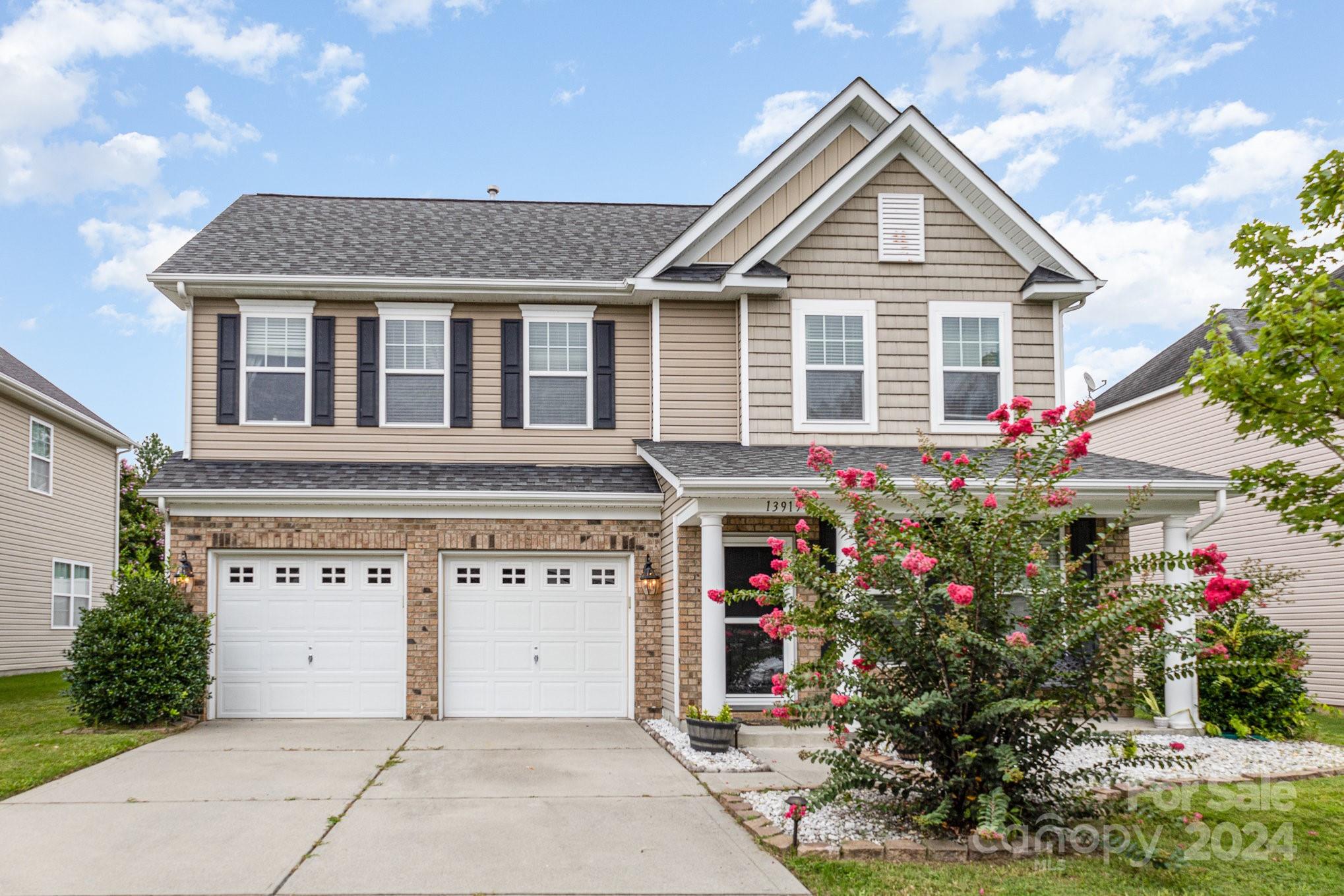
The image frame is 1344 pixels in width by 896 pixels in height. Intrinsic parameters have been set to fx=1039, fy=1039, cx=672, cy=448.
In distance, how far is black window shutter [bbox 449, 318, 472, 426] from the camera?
13336 mm

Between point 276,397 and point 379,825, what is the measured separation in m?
7.60

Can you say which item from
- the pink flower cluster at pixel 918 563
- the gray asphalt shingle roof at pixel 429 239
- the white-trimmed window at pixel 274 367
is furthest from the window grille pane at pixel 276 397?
the pink flower cluster at pixel 918 563

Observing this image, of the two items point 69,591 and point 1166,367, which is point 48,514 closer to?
point 69,591

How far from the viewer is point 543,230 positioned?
15.2m

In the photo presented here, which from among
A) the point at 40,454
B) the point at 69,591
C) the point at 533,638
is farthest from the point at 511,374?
the point at 69,591

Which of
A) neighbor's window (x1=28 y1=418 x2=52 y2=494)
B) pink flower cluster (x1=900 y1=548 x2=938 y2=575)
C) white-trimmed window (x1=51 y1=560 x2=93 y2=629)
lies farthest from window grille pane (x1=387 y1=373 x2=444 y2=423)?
white-trimmed window (x1=51 y1=560 x2=93 y2=629)

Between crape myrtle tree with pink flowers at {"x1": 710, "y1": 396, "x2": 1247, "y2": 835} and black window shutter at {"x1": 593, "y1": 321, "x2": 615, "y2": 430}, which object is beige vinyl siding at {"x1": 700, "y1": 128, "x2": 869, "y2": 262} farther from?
crape myrtle tree with pink flowers at {"x1": 710, "y1": 396, "x2": 1247, "y2": 835}

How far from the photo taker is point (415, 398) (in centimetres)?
Result: 1336

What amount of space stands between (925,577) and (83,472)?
64.6 feet

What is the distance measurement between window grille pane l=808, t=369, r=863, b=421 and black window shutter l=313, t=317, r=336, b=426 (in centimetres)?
603

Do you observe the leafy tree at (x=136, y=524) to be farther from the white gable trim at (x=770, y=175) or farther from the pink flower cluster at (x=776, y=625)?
the pink flower cluster at (x=776, y=625)

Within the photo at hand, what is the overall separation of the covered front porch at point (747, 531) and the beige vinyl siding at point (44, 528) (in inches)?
476

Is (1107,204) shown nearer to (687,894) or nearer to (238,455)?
(238,455)

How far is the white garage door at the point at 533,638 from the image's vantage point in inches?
508
